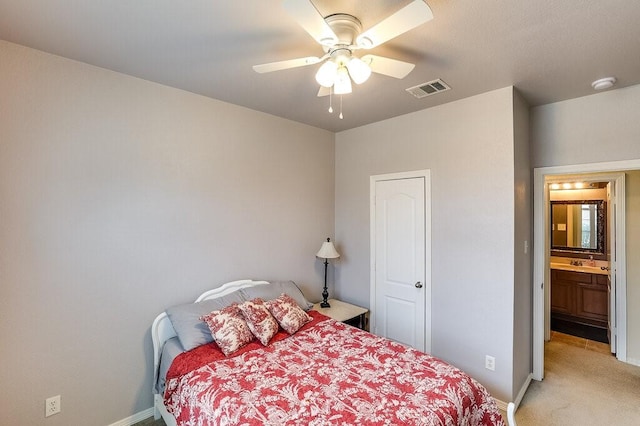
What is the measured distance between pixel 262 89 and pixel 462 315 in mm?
2701

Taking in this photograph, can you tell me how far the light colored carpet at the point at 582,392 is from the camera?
8.23 feet

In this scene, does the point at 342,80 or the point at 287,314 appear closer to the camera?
the point at 342,80

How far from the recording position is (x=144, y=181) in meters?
2.48

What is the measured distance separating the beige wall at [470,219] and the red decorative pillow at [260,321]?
1.62m

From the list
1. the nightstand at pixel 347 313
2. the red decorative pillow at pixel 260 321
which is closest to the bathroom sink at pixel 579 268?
the nightstand at pixel 347 313

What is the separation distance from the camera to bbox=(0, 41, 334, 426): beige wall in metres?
1.98

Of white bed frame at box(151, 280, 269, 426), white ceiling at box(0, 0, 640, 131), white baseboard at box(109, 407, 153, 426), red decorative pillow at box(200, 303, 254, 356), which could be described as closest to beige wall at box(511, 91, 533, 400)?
white ceiling at box(0, 0, 640, 131)

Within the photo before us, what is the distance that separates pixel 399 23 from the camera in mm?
1349

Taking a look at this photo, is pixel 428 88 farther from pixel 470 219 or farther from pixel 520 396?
pixel 520 396

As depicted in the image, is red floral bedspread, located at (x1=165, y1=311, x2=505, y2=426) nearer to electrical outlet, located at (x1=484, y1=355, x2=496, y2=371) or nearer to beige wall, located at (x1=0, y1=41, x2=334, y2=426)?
beige wall, located at (x1=0, y1=41, x2=334, y2=426)

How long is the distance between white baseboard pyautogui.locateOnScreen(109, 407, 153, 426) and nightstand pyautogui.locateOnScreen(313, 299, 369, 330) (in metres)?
1.71

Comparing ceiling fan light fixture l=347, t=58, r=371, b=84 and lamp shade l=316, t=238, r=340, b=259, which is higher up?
ceiling fan light fixture l=347, t=58, r=371, b=84

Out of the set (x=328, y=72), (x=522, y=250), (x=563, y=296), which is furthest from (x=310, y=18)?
(x=563, y=296)

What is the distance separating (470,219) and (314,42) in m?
2.00
